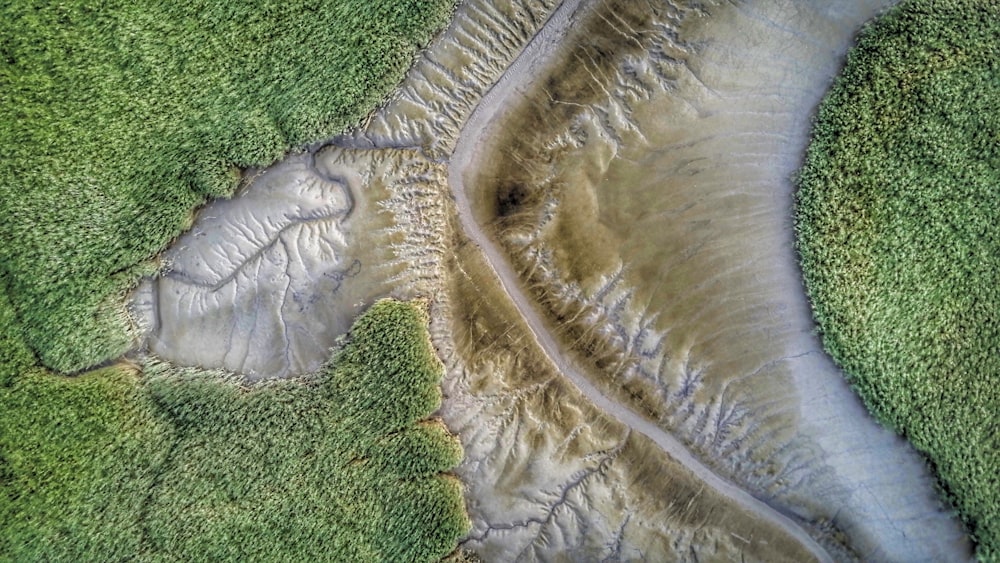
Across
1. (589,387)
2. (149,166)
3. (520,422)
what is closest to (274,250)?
(149,166)

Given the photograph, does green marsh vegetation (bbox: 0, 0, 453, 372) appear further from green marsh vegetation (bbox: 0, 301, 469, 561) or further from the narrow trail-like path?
the narrow trail-like path

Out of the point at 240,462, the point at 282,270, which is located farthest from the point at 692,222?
the point at 240,462

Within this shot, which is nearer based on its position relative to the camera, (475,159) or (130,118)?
(130,118)

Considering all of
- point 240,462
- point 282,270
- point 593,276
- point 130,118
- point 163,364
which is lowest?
point 240,462

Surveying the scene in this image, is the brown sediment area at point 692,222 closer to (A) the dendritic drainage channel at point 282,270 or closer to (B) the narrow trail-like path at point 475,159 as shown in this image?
(B) the narrow trail-like path at point 475,159

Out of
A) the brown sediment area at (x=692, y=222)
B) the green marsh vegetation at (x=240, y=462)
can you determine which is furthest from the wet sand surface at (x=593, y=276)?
the green marsh vegetation at (x=240, y=462)

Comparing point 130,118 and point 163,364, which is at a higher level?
point 130,118

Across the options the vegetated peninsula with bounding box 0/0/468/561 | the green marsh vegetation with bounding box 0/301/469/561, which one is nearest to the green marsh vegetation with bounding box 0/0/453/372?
the vegetated peninsula with bounding box 0/0/468/561

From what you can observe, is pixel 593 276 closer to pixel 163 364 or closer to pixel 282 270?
pixel 282 270
